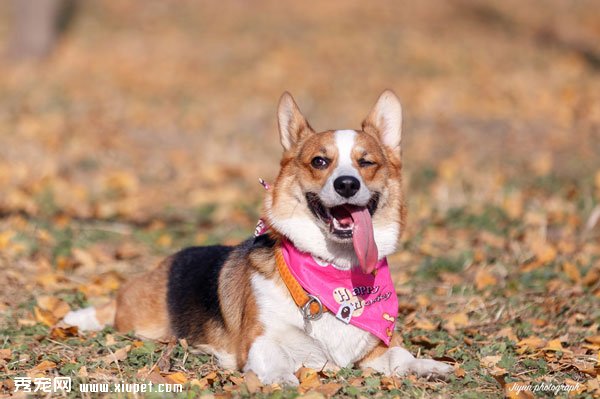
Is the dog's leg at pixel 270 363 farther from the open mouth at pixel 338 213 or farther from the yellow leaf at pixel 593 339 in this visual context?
the yellow leaf at pixel 593 339

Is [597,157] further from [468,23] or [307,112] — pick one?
[468,23]

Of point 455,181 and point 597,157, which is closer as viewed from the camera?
point 455,181

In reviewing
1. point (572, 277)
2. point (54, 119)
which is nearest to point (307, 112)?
point (54, 119)

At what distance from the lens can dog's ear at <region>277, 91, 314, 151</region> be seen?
5.03 meters

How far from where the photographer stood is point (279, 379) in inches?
168

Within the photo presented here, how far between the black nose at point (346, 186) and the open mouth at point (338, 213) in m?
0.16

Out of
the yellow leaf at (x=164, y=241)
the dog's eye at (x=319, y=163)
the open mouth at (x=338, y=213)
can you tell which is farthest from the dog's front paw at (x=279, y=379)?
the yellow leaf at (x=164, y=241)

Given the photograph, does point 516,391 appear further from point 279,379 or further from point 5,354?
point 5,354

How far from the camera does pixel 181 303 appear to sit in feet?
17.0

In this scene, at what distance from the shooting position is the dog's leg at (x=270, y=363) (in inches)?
169

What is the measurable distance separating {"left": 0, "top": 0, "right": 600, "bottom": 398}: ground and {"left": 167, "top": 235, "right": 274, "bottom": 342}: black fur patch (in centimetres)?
19

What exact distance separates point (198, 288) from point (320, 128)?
727cm

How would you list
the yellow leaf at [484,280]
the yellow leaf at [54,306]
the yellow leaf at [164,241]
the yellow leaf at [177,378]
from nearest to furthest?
the yellow leaf at [177,378], the yellow leaf at [54,306], the yellow leaf at [484,280], the yellow leaf at [164,241]

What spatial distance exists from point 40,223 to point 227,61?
30.4ft
